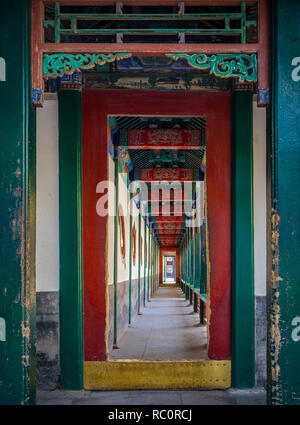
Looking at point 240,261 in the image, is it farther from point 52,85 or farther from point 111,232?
point 52,85

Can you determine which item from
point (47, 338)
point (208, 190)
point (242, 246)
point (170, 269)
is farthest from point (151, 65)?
point (170, 269)

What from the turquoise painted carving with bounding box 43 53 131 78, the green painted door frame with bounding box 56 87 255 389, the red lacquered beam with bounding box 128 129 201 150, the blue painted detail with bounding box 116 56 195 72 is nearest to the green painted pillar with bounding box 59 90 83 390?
the green painted door frame with bounding box 56 87 255 389

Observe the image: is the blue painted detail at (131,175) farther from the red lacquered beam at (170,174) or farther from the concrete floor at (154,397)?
the concrete floor at (154,397)

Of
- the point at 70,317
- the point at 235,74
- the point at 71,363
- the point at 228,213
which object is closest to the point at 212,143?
the point at 228,213

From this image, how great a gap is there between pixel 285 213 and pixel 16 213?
6.70 feet

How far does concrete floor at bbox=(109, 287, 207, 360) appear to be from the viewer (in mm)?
8094

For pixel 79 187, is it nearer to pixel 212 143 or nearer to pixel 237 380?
pixel 212 143

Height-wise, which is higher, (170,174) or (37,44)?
(37,44)

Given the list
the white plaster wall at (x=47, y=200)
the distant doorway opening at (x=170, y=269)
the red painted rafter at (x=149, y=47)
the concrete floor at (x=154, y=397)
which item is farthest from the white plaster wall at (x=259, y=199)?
the distant doorway opening at (x=170, y=269)

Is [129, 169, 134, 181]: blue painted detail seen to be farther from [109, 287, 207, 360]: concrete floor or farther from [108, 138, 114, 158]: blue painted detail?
[108, 138, 114, 158]: blue painted detail

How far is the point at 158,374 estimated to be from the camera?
616 cm

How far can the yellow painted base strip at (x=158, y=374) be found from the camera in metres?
6.12

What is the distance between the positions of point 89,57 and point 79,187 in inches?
92.7

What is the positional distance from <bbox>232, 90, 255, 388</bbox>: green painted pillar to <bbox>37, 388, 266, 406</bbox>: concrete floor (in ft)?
0.90
